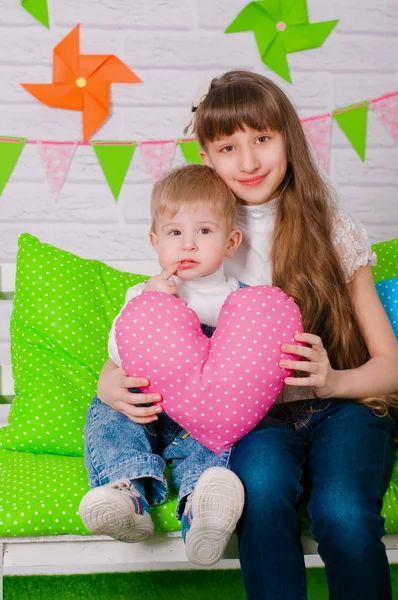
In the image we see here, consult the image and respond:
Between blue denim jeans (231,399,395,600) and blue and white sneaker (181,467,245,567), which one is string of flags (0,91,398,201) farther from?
blue and white sneaker (181,467,245,567)

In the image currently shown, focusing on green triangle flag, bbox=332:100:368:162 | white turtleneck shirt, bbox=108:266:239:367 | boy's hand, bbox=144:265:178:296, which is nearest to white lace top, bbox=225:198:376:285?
white turtleneck shirt, bbox=108:266:239:367

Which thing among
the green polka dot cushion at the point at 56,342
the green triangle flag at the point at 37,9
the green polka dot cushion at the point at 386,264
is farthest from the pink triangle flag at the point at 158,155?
the green polka dot cushion at the point at 386,264

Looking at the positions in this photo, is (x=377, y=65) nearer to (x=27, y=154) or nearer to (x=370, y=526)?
(x=27, y=154)

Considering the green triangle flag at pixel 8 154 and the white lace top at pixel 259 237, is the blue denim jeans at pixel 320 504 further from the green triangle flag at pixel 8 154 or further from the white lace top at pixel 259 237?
the green triangle flag at pixel 8 154

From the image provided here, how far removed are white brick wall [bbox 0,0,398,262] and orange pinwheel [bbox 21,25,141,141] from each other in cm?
2

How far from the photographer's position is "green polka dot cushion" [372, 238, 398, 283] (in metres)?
1.88

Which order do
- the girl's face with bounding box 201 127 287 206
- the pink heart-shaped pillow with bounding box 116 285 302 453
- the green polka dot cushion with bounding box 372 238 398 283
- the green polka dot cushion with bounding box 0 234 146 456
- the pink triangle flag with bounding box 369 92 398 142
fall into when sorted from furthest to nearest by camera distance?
the pink triangle flag with bounding box 369 92 398 142, the green polka dot cushion with bounding box 372 238 398 283, the green polka dot cushion with bounding box 0 234 146 456, the girl's face with bounding box 201 127 287 206, the pink heart-shaped pillow with bounding box 116 285 302 453

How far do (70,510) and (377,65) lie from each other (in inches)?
66.8

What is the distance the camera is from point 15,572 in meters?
2.05

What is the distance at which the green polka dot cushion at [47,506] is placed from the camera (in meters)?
1.31

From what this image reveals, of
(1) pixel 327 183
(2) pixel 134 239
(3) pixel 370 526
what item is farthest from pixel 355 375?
(2) pixel 134 239

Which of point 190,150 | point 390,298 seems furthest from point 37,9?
point 390,298

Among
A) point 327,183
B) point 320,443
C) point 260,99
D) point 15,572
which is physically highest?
point 260,99

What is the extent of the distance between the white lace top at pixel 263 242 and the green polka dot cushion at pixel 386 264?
1.11 feet
